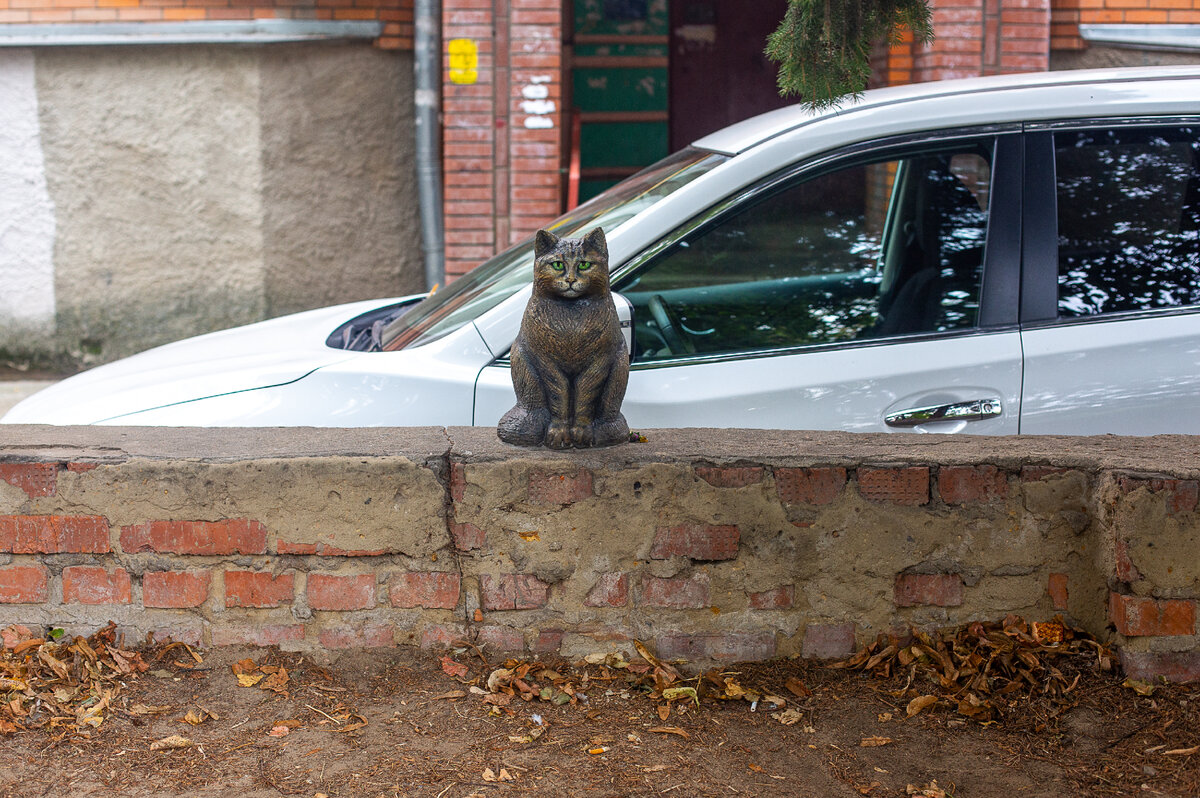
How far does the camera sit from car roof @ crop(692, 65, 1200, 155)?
3328mm

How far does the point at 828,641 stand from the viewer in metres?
2.96

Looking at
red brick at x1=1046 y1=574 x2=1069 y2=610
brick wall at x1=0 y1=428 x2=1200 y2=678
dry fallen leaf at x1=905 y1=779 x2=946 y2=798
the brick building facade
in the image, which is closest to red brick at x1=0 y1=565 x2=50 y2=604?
brick wall at x1=0 y1=428 x2=1200 y2=678

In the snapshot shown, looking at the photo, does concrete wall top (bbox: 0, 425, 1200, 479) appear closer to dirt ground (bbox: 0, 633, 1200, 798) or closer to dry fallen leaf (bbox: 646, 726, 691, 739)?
dirt ground (bbox: 0, 633, 1200, 798)

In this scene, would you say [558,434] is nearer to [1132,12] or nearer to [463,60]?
[463,60]

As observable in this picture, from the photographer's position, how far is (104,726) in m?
2.71

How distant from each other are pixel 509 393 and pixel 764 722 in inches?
46.9

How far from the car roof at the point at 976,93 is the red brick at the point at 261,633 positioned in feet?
6.25

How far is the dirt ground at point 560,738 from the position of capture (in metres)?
2.49

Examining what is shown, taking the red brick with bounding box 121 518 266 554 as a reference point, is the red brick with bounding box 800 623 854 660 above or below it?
below

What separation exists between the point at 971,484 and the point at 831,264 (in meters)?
1.15

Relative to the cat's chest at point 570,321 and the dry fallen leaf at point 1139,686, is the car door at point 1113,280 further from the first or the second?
the cat's chest at point 570,321

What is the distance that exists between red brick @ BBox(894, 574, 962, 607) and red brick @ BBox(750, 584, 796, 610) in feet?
0.92

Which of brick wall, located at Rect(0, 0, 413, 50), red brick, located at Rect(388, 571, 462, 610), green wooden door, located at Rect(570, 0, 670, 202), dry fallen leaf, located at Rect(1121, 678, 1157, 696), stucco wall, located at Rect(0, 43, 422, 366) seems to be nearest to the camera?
dry fallen leaf, located at Rect(1121, 678, 1157, 696)

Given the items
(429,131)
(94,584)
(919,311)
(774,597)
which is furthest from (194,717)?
(429,131)
